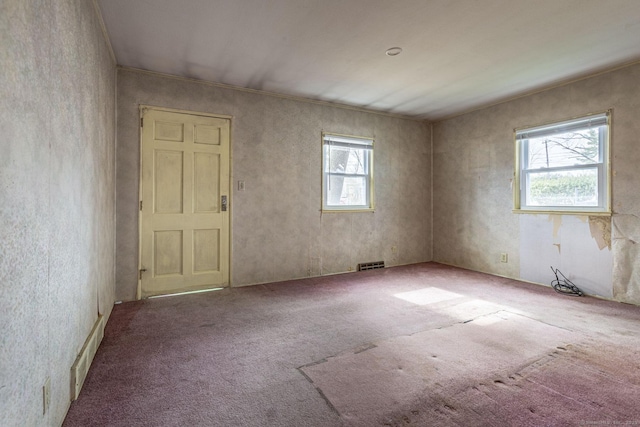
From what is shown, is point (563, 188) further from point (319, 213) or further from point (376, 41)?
point (319, 213)

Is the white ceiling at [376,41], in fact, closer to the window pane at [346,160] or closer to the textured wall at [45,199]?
the textured wall at [45,199]

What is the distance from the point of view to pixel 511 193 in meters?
4.56

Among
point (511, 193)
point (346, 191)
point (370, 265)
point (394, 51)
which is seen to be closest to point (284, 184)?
point (346, 191)

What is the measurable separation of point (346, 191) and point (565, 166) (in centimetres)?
295

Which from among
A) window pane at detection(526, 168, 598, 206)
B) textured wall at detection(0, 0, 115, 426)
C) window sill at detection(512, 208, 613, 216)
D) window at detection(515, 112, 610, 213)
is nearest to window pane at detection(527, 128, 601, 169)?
window at detection(515, 112, 610, 213)

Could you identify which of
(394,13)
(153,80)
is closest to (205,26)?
(153,80)

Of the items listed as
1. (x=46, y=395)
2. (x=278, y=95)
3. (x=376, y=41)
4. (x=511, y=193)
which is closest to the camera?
(x=46, y=395)

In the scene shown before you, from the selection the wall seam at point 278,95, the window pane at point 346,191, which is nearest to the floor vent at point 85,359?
the wall seam at point 278,95

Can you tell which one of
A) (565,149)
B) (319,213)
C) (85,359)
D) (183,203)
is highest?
(565,149)

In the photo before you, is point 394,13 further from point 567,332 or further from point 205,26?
point 567,332

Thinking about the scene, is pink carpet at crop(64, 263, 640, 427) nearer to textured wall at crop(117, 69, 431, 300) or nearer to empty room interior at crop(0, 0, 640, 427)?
empty room interior at crop(0, 0, 640, 427)

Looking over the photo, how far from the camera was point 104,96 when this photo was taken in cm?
279

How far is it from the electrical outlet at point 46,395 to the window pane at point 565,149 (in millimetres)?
5272

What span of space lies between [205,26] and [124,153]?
175 centimetres
